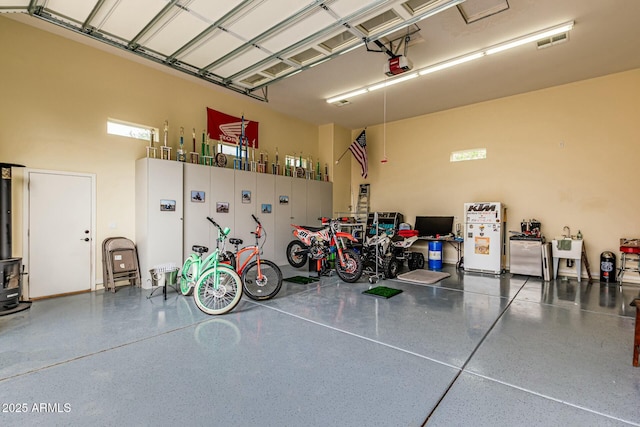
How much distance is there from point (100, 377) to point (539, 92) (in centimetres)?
878

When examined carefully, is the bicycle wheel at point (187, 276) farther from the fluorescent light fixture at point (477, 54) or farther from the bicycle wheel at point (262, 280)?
the fluorescent light fixture at point (477, 54)

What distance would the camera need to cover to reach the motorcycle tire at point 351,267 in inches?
220

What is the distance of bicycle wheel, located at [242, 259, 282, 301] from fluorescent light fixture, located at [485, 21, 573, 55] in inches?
195

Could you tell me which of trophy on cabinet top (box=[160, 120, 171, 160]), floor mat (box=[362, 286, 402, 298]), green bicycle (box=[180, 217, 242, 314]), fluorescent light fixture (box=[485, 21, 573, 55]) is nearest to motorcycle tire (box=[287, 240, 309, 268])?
floor mat (box=[362, 286, 402, 298])

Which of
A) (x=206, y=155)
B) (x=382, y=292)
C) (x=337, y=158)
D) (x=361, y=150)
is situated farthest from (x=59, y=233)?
(x=361, y=150)

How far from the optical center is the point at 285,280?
5867 mm

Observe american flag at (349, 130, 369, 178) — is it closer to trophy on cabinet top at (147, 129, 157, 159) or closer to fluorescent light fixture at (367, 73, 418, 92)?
fluorescent light fixture at (367, 73, 418, 92)

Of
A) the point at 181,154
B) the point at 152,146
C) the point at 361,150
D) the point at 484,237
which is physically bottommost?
the point at 484,237

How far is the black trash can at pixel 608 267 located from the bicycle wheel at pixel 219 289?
675 centimetres

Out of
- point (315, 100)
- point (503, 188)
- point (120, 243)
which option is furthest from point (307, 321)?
point (503, 188)

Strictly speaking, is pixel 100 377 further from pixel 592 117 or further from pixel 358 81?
pixel 592 117

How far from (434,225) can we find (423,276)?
80.3 inches

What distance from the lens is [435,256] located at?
7.16m

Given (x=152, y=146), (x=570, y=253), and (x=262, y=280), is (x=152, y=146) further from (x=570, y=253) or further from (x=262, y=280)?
(x=570, y=253)
